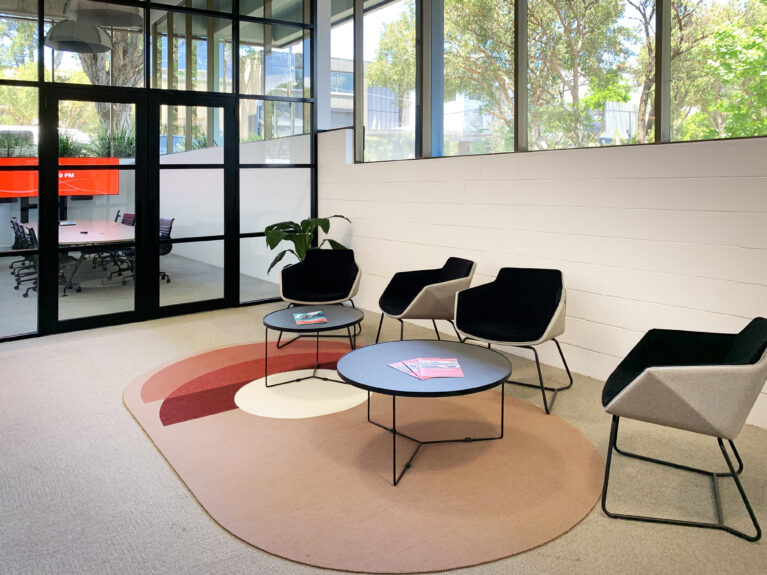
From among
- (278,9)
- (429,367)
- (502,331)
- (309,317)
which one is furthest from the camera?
(278,9)

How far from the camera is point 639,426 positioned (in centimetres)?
400

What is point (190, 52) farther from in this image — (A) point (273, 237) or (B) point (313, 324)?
(B) point (313, 324)

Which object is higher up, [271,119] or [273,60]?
[273,60]

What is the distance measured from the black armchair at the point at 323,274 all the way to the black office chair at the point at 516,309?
4.29ft

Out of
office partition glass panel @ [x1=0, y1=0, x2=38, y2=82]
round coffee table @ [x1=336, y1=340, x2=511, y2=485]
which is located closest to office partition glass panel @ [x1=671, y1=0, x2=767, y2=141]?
round coffee table @ [x1=336, y1=340, x2=511, y2=485]

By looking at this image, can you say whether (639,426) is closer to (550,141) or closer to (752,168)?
(752,168)

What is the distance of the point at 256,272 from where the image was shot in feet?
24.1

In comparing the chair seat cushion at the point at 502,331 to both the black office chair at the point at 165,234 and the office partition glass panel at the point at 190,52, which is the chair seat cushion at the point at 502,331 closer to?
the black office chair at the point at 165,234

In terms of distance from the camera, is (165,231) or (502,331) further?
(165,231)

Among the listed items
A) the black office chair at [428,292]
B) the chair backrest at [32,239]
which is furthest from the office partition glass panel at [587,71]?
the chair backrest at [32,239]

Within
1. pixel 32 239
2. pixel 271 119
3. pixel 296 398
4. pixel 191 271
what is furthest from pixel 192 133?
pixel 296 398

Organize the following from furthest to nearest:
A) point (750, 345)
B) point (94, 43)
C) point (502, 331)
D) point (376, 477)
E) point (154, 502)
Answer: point (94, 43) < point (502, 331) < point (376, 477) < point (154, 502) < point (750, 345)

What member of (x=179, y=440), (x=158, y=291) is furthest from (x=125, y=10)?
(x=179, y=440)

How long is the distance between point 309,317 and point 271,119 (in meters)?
3.21
